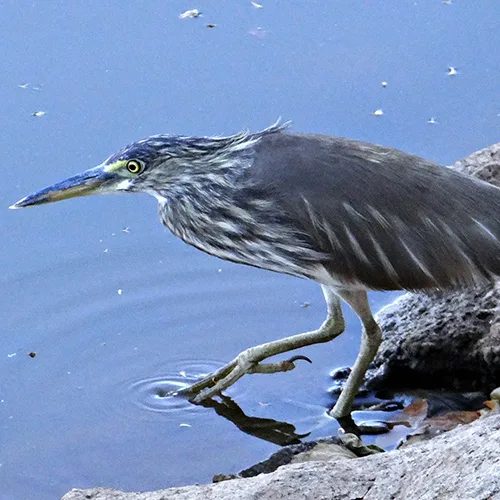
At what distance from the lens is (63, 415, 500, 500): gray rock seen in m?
2.80

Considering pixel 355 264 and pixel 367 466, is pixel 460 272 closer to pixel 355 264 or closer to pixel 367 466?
pixel 355 264

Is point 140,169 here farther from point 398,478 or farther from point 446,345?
point 398,478

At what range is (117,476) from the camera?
4.69m

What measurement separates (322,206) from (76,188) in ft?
3.48

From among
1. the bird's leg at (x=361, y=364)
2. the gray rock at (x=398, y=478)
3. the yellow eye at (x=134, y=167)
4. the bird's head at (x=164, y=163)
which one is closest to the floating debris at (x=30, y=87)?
the bird's head at (x=164, y=163)

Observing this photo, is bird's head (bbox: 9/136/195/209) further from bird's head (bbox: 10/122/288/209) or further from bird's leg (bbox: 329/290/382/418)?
bird's leg (bbox: 329/290/382/418)

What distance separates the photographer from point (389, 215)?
14.3ft

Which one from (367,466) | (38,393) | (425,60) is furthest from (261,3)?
(367,466)

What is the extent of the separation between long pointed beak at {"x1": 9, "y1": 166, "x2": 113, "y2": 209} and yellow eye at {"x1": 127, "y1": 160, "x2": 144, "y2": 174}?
93 millimetres

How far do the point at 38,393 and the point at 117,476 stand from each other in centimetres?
66

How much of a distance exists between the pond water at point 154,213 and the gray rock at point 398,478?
1.48 m

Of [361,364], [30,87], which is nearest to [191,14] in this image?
[30,87]

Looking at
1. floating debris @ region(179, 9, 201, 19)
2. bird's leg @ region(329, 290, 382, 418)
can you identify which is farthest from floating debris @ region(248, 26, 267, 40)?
bird's leg @ region(329, 290, 382, 418)

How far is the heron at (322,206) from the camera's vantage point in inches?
171
